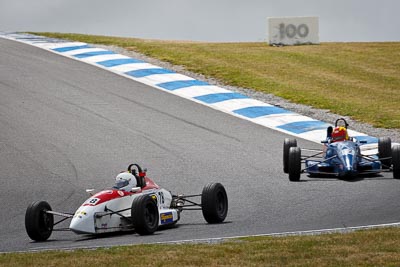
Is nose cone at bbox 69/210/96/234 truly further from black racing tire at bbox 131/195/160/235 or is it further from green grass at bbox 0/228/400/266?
green grass at bbox 0/228/400/266

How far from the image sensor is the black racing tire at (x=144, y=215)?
11.8 meters

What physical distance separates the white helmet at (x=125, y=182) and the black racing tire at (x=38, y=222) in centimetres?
95

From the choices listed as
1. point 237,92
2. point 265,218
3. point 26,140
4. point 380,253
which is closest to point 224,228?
point 265,218

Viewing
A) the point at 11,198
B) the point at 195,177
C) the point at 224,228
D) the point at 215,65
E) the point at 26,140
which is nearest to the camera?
the point at 224,228

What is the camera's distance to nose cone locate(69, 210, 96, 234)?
12031mm

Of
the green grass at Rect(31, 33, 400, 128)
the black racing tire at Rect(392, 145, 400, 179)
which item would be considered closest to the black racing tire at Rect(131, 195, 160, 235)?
the black racing tire at Rect(392, 145, 400, 179)

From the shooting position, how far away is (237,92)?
1029 inches

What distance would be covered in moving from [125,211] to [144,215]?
0.85m

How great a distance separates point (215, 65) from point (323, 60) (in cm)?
429

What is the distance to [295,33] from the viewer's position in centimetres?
3484

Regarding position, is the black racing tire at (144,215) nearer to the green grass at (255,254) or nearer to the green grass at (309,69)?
the green grass at (255,254)

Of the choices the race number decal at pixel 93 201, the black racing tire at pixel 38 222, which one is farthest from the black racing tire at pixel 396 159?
the black racing tire at pixel 38 222

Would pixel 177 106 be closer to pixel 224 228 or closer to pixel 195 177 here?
pixel 195 177

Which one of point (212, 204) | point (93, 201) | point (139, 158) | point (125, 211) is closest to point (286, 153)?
point (139, 158)
